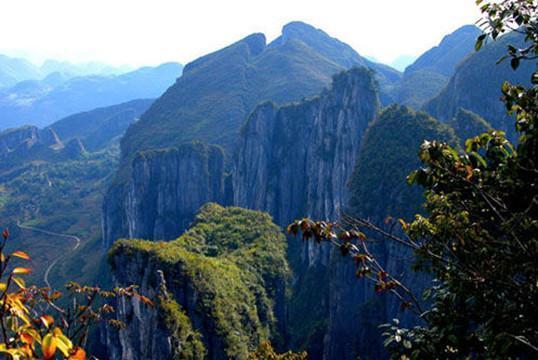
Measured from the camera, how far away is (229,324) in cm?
2980

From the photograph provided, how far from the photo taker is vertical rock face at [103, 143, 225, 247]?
295ft

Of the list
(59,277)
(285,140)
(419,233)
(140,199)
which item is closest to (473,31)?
(285,140)

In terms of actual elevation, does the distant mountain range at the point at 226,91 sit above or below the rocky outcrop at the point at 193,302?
above

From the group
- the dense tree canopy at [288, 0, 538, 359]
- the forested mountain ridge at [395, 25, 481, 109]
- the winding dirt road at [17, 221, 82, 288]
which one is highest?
the forested mountain ridge at [395, 25, 481, 109]

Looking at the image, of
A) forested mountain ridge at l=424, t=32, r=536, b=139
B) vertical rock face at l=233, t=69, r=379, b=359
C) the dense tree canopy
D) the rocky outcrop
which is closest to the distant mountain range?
vertical rock face at l=233, t=69, r=379, b=359

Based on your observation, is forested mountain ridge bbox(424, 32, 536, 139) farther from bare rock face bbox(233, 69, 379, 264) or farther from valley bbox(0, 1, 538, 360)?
bare rock face bbox(233, 69, 379, 264)

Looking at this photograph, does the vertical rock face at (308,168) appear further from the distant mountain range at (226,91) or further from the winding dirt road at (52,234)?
the winding dirt road at (52,234)

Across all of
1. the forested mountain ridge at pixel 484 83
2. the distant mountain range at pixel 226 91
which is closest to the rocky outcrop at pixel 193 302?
the forested mountain ridge at pixel 484 83

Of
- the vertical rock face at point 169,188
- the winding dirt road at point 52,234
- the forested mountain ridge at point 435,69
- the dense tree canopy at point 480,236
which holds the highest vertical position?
the forested mountain ridge at point 435,69

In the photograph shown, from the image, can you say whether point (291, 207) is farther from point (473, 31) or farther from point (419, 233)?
point (473, 31)

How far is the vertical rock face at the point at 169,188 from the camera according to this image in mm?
90062

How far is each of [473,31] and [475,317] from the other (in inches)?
8192

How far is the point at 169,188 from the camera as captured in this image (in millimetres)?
91625

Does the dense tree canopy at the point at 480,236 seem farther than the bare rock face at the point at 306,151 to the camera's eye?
No
